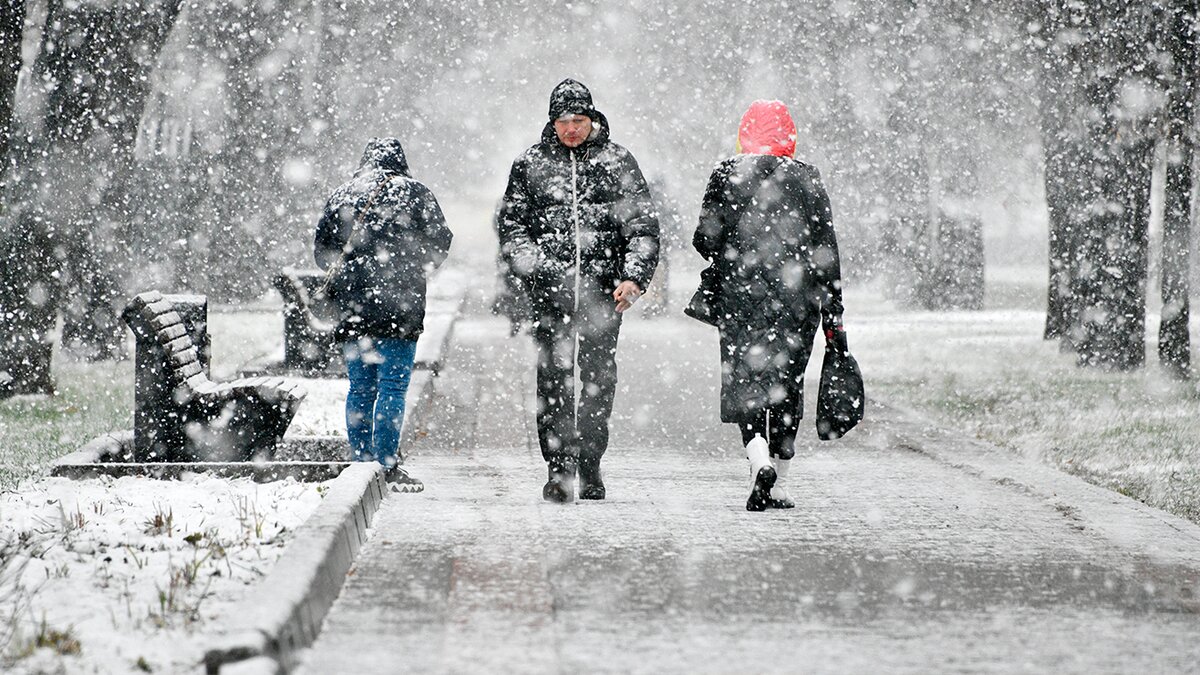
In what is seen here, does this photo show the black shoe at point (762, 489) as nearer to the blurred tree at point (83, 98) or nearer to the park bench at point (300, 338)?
the park bench at point (300, 338)

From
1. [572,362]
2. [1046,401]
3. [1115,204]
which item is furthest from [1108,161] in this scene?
[572,362]

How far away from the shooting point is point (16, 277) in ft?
46.1

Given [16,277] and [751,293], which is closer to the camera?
[751,293]

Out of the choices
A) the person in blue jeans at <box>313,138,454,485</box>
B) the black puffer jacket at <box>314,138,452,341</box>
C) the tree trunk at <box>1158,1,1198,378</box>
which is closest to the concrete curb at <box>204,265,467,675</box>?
the person in blue jeans at <box>313,138,454,485</box>

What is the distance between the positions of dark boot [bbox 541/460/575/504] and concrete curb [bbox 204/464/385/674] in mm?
949

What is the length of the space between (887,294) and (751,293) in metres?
24.4

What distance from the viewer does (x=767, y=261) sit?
7184mm

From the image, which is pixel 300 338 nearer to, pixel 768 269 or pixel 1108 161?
pixel 768 269

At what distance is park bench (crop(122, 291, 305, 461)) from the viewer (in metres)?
7.73

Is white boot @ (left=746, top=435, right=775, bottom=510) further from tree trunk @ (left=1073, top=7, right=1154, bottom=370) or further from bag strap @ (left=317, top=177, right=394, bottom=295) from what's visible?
tree trunk @ (left=1073, top=7, right=1154, bottom=370)

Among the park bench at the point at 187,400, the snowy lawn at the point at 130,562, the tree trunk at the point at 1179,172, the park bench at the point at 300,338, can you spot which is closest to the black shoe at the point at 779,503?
the snowy lawn at the point at 130,562

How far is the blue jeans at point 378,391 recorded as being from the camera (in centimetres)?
776

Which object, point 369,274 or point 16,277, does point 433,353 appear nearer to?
point 16,277

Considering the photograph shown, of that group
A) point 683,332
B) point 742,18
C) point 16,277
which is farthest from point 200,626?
point 742,18
